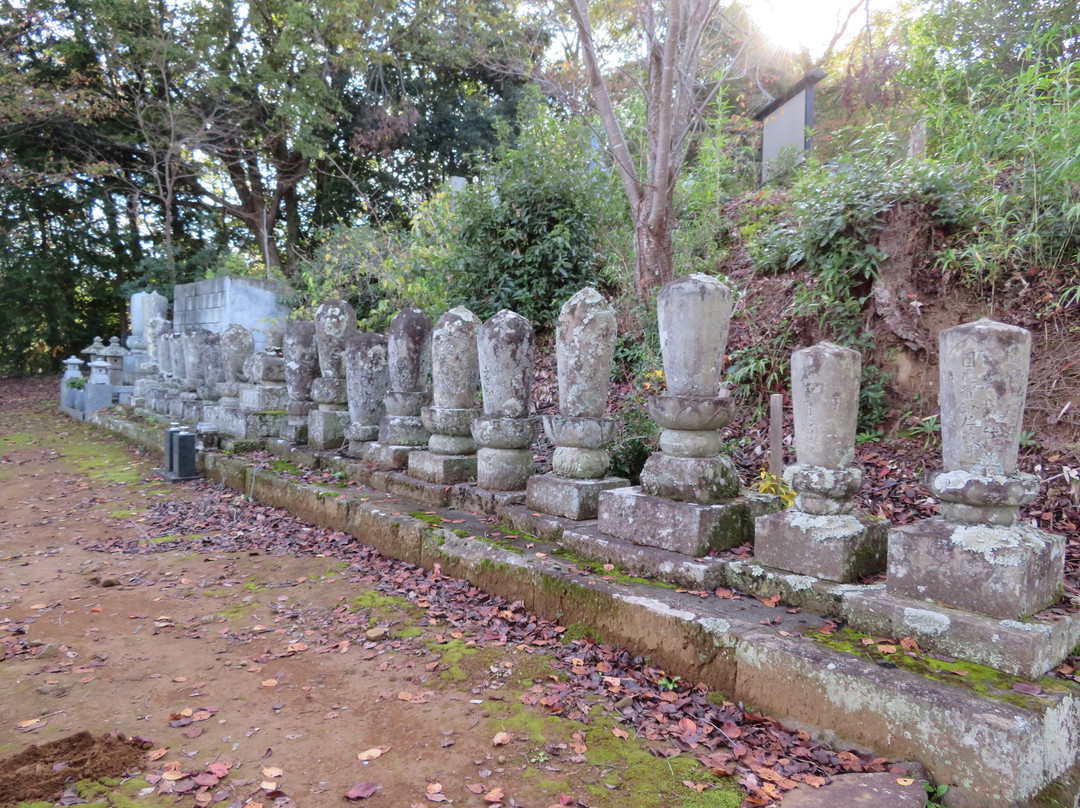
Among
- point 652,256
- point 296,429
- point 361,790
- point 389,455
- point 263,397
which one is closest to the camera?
point 361,790

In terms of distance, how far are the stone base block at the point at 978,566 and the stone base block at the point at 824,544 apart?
206mm

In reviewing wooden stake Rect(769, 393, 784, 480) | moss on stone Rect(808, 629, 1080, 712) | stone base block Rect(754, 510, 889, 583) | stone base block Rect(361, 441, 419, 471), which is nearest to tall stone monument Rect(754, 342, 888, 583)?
stone base block Rect(754, 510, 889, 583)

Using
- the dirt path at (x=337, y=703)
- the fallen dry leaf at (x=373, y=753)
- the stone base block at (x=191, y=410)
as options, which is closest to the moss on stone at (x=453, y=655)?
the dirt path at (x=337, y=703)

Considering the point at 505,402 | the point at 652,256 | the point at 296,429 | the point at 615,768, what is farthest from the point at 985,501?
the point at 296,429

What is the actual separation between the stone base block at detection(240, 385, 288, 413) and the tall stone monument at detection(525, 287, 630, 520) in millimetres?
4819

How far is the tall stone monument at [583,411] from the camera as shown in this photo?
12.5 feet

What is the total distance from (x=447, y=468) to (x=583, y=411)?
138 centimetres

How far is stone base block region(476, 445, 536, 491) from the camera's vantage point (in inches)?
173

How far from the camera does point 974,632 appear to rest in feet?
7.29

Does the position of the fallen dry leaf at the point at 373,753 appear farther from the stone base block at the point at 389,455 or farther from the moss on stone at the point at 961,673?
the stone base block at the point at 389,455

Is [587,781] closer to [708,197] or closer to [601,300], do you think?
[601,300]

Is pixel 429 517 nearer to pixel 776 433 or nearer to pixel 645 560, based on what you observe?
pixel 645 560

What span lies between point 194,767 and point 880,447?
4.69 m

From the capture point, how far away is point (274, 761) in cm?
222
